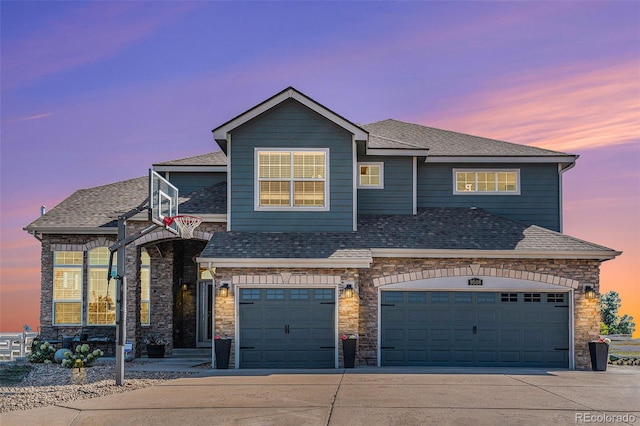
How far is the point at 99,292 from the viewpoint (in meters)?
24.5

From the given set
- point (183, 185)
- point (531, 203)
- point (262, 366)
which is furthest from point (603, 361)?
point (183, 185)

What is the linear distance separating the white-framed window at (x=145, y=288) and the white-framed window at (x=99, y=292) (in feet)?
2.93

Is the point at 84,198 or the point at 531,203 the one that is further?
the point at 84,198

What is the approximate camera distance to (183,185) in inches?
986

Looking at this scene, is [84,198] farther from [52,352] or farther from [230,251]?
[230,251]

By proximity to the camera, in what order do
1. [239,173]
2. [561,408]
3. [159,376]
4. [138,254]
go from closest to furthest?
[561,408] → [159,376] → [239,173] → [138,254]

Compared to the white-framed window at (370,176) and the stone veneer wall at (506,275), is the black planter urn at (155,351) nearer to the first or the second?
the stone veneer wall at (506,275)

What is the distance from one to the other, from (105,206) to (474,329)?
1330cm

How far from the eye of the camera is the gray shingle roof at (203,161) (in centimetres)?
2483

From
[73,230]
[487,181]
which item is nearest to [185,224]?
[73,230]

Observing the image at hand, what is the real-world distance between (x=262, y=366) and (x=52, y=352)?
6745 millimetres

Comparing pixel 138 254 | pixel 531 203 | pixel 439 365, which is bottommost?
pixel 439 365

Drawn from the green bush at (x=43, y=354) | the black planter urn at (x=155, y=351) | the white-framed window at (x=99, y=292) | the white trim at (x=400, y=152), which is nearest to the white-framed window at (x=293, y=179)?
the white trim at (x=400, y=152)

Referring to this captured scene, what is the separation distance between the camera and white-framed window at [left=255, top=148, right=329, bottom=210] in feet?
71.5
